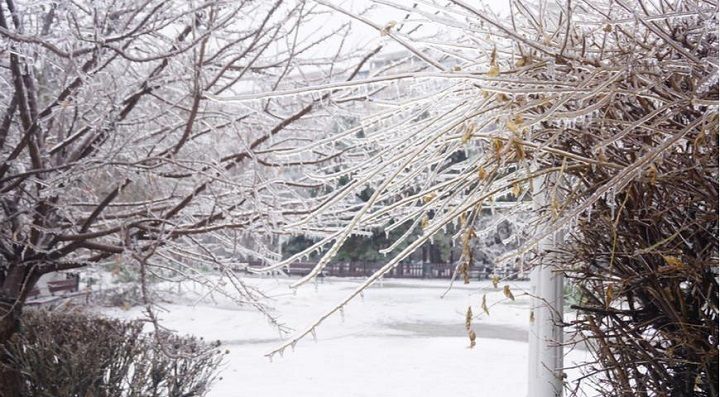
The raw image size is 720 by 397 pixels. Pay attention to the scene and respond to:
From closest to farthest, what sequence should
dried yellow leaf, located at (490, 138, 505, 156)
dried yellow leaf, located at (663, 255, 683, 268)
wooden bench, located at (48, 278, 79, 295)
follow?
dried yellow leaf, located at (490, 138, 505, 156) → dried yellow leaf, located at (663, 255, 683, 268) → wooden bench, located at (48, 278, 79, 295)

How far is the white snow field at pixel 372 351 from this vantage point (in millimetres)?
7766

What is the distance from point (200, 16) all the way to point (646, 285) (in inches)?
101

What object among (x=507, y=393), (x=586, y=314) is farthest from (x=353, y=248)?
(x=586, y=314)

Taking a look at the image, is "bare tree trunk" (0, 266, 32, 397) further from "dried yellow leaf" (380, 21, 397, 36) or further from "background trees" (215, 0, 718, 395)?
"dried yellow leaf" (380, 21, 397, 36)

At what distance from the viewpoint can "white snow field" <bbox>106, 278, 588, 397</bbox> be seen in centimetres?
777

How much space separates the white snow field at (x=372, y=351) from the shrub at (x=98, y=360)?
0.46 m

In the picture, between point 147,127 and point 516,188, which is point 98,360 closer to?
point 147,127

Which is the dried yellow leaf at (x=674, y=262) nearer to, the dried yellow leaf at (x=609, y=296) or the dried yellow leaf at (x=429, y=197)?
the dried yellow leaf at (x=609, y=296)

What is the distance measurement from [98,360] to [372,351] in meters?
6.78

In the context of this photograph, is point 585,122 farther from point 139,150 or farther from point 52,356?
point 52,356

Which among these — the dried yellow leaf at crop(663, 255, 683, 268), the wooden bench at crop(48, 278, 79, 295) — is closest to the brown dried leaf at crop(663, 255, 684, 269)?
the dried yellow leaf at crop(663, 255, 683, 268)

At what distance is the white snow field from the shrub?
459 mm

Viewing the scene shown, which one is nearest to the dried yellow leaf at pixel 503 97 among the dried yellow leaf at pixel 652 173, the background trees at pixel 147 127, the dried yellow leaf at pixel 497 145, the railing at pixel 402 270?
the dried yellow leaf at pixel 497 145

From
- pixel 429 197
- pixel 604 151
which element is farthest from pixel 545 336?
pixel 604 151
